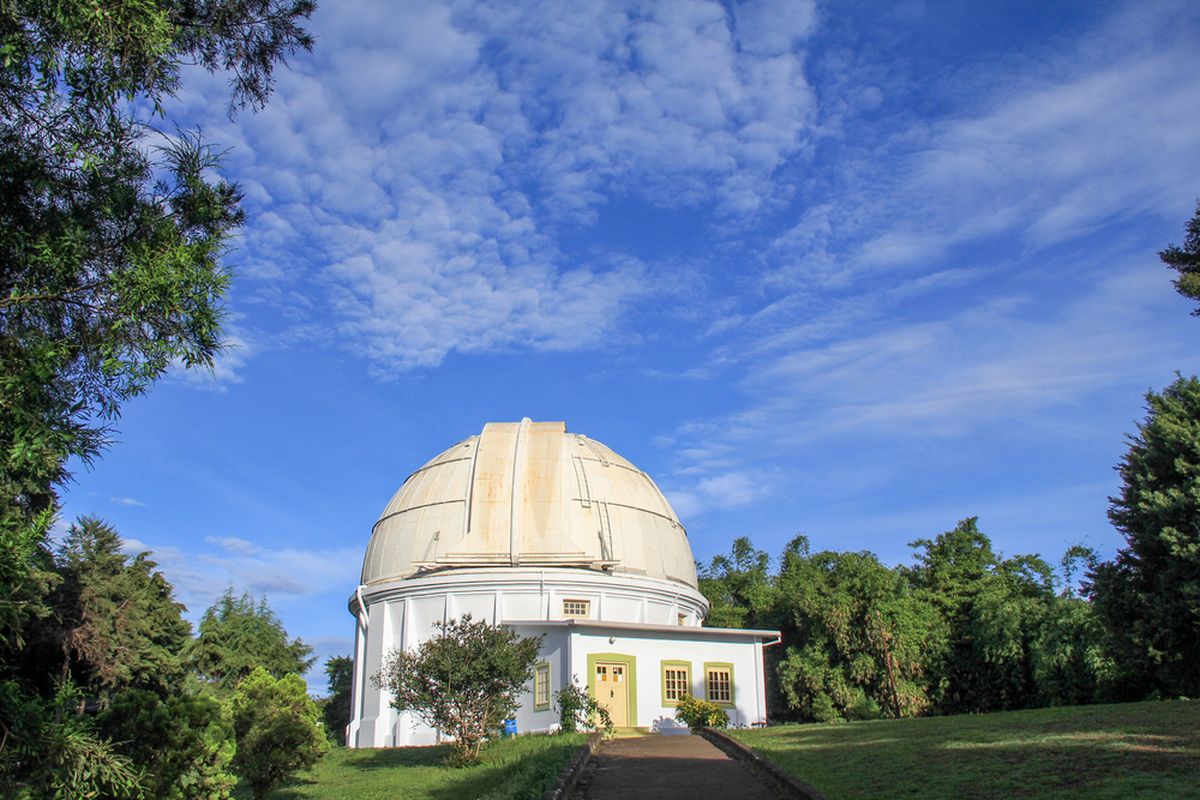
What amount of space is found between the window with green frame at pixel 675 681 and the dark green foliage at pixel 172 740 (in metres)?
18.5

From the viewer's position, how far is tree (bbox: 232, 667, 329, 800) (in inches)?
695

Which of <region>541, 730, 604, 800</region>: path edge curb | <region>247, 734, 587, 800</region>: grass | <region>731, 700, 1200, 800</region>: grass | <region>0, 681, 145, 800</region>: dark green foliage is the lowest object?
<region>247, 734, 587, 800</region>: grass

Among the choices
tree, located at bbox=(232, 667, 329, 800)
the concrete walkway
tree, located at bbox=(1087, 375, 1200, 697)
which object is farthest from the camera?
tree, located at bbox=(232, 667, 329, 800)

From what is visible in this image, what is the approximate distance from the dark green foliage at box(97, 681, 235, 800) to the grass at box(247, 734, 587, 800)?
12.1ft

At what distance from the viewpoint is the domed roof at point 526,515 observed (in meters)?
31.2

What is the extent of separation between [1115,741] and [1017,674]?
22276 millimetres

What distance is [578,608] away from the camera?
30359mm

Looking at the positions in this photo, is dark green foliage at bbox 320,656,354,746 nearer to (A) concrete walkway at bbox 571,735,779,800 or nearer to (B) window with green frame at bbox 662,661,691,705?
(B) window with green frame at bbox 662,661,691,705

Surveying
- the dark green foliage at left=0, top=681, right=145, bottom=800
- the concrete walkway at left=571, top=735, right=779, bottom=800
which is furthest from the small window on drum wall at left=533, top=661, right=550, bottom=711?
the dark green foliage at left=0, top=681, right=145, bottom=800

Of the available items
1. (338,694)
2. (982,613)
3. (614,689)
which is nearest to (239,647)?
(338,694)

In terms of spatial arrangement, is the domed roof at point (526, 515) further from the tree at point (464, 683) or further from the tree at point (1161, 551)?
the tree at point (1161, 551)

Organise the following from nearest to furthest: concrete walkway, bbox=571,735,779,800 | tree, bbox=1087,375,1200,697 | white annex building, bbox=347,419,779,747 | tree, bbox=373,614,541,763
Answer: concrete walkway, bbox=571,735,779,800 < tree, bbox=1087,375,1200,697 < tree, bbox=373,614,541,763 < white annex building, bbox=347,419,779,747

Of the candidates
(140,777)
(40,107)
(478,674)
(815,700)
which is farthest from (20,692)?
→ (815,700)

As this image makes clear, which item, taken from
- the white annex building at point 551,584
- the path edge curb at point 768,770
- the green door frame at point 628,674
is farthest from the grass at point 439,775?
the white annex building at point 551,584
